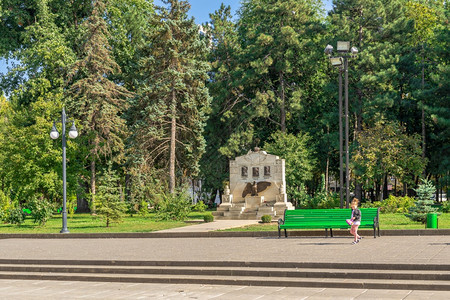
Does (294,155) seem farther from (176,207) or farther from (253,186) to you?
(176,207)

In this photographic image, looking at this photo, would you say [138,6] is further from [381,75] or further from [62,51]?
[381,75]

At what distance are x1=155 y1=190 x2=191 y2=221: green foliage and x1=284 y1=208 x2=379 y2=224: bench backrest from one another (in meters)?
11.5

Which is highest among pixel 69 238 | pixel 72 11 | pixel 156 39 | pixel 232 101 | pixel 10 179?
pixel 72 11

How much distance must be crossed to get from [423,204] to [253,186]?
1351 centimetres

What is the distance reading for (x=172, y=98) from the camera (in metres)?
44.0

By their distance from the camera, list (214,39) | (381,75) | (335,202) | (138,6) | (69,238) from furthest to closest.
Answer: (214,39) < (138,6) < (381,75) < (335,202) < (69,238)

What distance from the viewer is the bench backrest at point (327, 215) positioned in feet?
63.9

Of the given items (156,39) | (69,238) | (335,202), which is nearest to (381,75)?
(335,202)

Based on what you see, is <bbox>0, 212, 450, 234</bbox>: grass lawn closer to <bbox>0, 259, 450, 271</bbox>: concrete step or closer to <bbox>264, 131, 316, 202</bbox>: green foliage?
<bbox>0, 259, 450, 271</bbox>: concrete step

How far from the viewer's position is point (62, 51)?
44375 millimetres

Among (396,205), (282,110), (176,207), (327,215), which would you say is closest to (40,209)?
(176,207)

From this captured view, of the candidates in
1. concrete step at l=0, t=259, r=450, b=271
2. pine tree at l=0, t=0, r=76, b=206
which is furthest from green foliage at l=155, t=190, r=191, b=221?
concrete step at l=0, t=259, r=450, b=271

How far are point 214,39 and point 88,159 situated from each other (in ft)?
60.6

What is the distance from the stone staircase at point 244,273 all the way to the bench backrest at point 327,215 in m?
6.65
